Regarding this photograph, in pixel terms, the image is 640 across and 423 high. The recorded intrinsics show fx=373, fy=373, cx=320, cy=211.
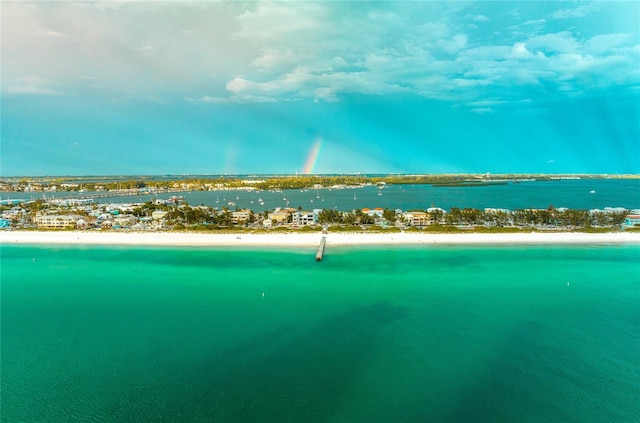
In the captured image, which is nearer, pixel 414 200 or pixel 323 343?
pixel 323 343

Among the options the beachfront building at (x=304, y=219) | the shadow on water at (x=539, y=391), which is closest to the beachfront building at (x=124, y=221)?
the beachfront building at (x=304, y=219)

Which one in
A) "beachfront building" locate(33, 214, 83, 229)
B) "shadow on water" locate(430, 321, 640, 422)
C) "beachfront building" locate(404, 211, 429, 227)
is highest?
"beachfront building" locate(404, 211, 429, 227)

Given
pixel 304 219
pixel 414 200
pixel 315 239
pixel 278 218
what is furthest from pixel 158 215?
pixel 414 200

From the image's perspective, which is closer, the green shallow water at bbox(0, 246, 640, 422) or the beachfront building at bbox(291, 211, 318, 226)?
the green shallow water at bbox(0, 246, 640, 422)

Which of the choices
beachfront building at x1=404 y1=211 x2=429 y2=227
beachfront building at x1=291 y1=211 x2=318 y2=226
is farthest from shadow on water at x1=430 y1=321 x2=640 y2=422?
beachfront building at x1=291 y1=211 x2=318 y2=226

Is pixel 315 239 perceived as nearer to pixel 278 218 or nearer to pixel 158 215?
pixel 278 218

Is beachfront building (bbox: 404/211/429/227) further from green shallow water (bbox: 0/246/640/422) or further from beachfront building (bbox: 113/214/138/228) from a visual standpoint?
beachfront building (bbox: 113/214/138/228)

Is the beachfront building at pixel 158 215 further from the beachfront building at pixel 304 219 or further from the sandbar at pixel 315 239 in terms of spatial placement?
the beachfront building at pixel 304 219

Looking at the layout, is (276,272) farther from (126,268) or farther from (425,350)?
(425,350)
